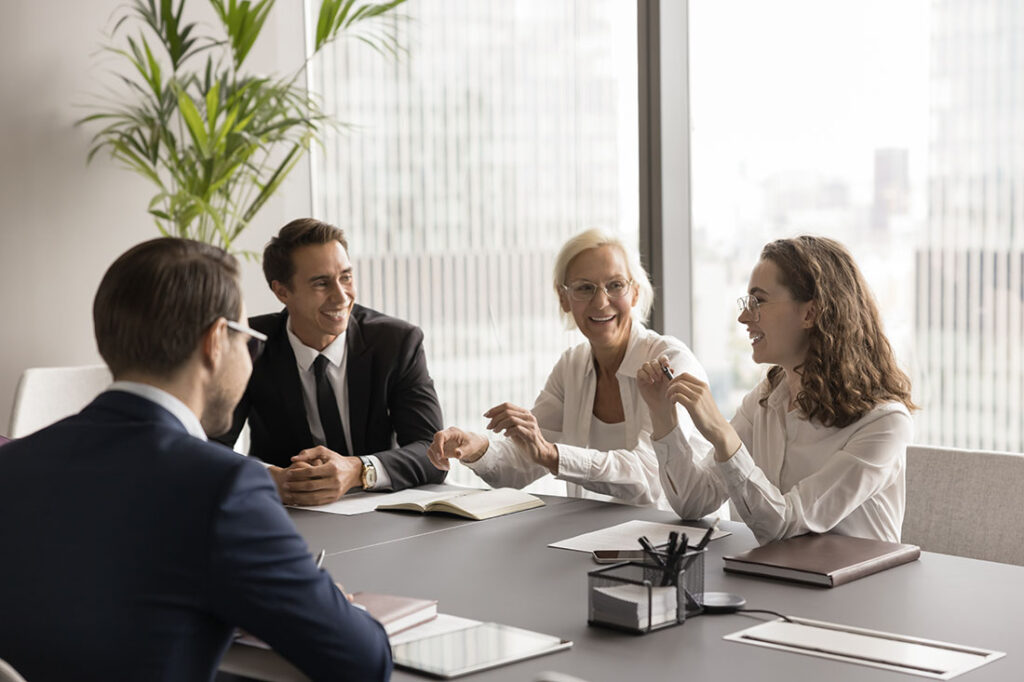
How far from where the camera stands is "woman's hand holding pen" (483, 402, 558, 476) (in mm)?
3125

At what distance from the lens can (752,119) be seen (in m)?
4.72

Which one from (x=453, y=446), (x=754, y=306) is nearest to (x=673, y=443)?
(x=754, y=306)

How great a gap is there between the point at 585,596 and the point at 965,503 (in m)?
1.26

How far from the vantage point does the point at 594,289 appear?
143 inches

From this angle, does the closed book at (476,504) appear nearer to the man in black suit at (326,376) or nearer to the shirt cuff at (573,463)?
the shirt cuff at (573,463)

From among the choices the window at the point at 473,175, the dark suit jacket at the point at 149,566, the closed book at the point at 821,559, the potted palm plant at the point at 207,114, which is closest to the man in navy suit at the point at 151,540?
the dark suit jacket at the point at 149,566

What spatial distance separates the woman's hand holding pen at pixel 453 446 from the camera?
124 inches

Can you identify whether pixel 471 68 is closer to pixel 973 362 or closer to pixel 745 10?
pixel 745 10

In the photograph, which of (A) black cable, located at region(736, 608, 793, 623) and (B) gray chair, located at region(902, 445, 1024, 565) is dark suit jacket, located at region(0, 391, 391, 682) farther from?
(B) gray chair, located at region(902, 445, 1024, 565)

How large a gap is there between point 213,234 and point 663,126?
2004 millimetres

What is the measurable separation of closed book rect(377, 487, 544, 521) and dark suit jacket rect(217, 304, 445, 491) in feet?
1.60

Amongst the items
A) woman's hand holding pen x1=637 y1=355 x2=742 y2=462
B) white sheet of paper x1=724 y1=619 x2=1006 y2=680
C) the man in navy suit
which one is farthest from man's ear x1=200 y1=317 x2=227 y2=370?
woman's hand holding pen x1=637 y1=355 x2=742 y2=462

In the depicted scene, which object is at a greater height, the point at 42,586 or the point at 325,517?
the point at 42,586

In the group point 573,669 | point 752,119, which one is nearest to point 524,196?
point 752,119
